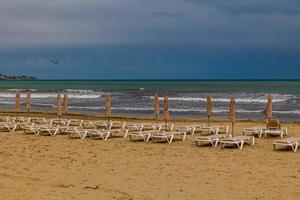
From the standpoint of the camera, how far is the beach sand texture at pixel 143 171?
8.33 metres

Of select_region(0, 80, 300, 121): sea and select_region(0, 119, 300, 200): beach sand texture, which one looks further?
select_region(0, 80, 300, 121): sea

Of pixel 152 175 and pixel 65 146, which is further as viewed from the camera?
pixel 65 146

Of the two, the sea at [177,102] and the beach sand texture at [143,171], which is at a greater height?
the beach sand texture at [143,171]

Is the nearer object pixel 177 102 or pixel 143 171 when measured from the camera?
pixel 143 171

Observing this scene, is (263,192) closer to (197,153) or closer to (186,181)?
(186,181)

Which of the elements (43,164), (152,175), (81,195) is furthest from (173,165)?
(81,195)

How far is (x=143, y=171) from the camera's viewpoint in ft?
34.8

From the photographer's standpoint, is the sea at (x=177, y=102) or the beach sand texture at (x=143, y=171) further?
the sea at (x=177, y=102)

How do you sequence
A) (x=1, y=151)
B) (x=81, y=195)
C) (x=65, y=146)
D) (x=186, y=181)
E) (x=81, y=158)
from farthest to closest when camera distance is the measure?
(x=65, y=146) → (x=1, y=151) → (x=81, y=158) → (x=186, y=181) → (x=81, y=195)

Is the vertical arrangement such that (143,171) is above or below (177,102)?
above

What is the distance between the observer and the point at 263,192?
862 centimetres

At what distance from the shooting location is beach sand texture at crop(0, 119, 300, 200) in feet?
27.3

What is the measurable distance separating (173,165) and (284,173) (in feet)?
8.27

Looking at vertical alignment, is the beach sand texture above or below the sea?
above
